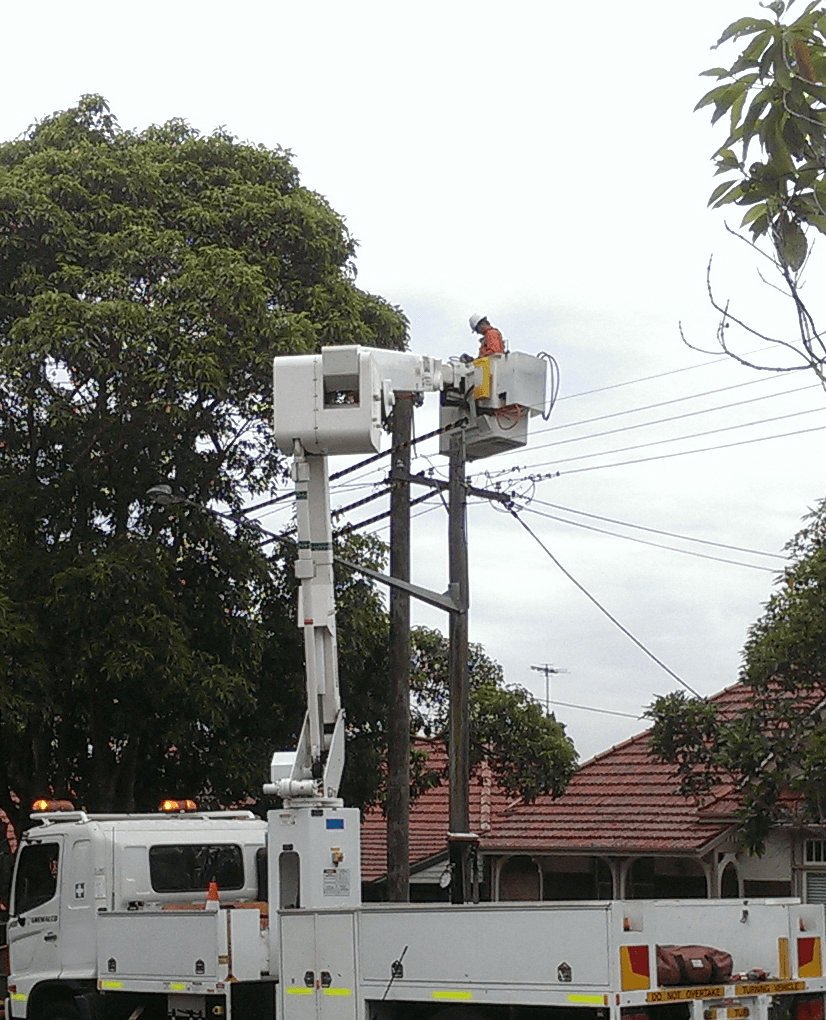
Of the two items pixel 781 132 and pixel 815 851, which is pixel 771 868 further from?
pixel 781 132

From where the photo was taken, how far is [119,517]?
23156mm

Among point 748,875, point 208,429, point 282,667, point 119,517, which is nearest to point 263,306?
point 208,429

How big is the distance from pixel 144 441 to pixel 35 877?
282 inches

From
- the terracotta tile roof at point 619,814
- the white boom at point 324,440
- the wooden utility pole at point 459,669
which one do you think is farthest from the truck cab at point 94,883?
the terracotta tile roof at point 619,814

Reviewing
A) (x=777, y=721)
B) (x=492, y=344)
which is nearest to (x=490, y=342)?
(x=492, y=344)

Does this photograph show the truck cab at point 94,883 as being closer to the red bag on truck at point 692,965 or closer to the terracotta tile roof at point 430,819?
the red bag on truck at point 692,965

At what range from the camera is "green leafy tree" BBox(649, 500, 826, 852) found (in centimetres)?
2172

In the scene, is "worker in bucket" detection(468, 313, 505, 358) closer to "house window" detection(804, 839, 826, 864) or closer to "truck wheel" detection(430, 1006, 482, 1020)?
"truck wheel" detection(430, 1006, 482, 1020)

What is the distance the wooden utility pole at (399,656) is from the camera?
21031mm

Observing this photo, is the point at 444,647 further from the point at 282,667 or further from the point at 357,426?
the point at 357,426

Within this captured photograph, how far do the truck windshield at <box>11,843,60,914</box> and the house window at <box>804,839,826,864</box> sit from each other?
12.6 m

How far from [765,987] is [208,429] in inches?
486

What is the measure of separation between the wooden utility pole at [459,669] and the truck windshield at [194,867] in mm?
2478

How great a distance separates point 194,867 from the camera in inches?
679
